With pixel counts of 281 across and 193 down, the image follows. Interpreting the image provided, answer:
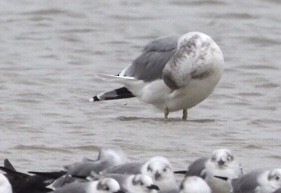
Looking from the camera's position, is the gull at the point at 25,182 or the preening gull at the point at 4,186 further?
the gull at the point at 25,182

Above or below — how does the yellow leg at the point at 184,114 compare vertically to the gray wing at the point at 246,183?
below

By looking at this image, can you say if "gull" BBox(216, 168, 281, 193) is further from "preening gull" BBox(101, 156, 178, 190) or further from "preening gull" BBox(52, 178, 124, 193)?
"preening gull" BBox(52, 178, 124, 193)

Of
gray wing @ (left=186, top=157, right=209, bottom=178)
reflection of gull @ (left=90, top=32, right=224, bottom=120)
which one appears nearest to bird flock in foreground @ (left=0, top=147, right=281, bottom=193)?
gray wing @ (left=186, top=157, right=209, bottom=178)

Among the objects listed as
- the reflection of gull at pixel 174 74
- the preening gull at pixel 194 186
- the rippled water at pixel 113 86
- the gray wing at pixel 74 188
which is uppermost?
the preening gull at pixel 194 186

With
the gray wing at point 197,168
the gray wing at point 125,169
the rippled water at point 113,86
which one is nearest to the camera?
the gray wing at point 125,169

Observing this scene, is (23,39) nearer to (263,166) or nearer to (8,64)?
(8,64)

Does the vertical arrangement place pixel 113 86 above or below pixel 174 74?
below

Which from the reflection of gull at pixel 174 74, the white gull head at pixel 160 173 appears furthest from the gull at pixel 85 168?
the reflection of gull at pixel 174 74

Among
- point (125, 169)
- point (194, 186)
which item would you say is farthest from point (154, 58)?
point (194, 186)

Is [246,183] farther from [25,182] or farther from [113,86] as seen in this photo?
[113,86]

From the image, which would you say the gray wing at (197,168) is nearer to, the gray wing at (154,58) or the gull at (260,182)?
the gull at (260,182)

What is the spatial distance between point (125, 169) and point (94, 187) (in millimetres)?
636

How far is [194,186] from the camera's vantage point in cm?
748

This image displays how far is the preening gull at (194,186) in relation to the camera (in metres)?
7.45
